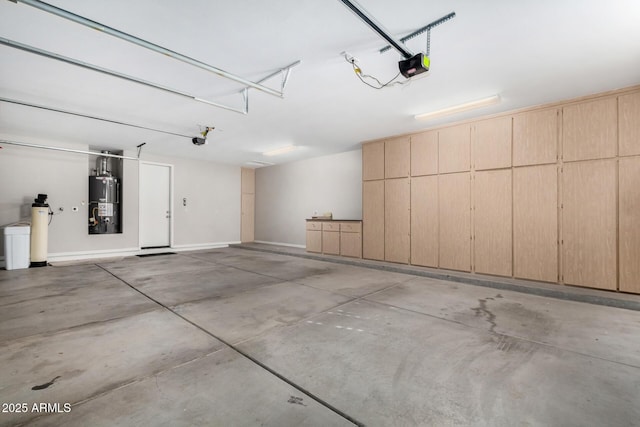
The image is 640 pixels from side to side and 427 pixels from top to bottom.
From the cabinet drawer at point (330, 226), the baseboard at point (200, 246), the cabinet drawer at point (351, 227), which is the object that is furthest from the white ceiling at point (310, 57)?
the baseboard at point (200, 246)

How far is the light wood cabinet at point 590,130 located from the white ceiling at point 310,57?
252mm

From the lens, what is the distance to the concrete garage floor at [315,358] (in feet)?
5.35

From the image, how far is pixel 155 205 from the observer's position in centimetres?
848

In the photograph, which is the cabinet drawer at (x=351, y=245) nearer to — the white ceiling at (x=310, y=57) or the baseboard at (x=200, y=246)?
the white ceiling at (x=310, y=57)

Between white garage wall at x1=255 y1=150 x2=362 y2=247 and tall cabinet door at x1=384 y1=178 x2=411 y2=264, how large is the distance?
4.68ft

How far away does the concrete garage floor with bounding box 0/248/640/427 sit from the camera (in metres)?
1.63

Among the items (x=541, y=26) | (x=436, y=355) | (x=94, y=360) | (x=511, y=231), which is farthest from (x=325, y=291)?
(x=541, y=26)

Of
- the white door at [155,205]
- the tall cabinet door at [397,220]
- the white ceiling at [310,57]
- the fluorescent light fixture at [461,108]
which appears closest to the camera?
the white ceiling at [310,57]

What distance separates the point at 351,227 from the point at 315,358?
192 inches

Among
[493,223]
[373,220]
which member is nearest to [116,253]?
[373,220]

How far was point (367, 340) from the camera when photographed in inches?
100

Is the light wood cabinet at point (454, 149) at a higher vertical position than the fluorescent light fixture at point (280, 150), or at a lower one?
lower

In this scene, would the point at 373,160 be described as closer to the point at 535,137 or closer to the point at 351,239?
the point at 351,239

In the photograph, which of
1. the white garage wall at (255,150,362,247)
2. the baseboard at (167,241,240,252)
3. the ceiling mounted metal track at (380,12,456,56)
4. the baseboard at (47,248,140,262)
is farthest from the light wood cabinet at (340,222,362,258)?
the baseboard at (47,248,140,262)
